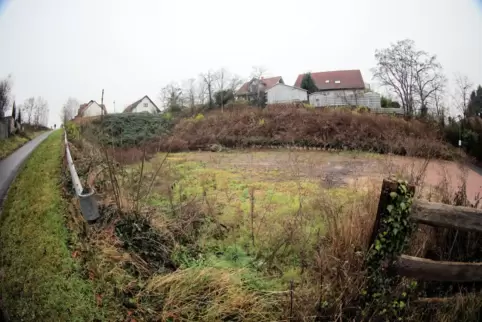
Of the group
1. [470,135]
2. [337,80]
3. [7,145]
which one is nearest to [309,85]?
[337,80]

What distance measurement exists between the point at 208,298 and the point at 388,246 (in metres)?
1.93

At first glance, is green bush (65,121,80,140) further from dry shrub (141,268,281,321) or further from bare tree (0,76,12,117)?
dry shrub (141,268,281,321)

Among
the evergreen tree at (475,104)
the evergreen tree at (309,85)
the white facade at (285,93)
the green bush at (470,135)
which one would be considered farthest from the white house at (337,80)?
the green bush at (470,135)

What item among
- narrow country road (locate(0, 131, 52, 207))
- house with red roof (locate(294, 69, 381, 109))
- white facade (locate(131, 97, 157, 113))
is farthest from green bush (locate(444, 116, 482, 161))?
white facade (locate(131, 97, 157, 113))

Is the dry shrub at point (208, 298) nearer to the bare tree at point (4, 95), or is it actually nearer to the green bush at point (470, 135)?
the bare tree at point (4, 95)

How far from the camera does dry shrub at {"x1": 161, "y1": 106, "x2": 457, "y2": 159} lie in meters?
16.2

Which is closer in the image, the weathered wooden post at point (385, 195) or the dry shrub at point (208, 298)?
the weathered wooden post at point (385, 195)

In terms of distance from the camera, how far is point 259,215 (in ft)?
17.8

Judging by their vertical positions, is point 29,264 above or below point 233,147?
below

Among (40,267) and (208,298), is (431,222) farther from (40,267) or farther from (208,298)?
(40,267)

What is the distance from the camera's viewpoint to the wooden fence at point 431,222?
100 inches

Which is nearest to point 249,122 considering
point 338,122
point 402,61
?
point 338,122

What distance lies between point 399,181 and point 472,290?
170cm

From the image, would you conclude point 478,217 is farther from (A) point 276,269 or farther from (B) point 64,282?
(B) point 64,282
